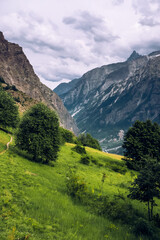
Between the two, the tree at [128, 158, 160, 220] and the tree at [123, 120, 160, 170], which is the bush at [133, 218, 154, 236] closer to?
the tree at [128, 158, 160, 220]

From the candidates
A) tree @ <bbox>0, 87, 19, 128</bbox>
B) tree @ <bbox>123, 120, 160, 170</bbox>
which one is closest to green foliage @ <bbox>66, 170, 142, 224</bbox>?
tree @ <bbox>123, 120, 160, 170</bbox>

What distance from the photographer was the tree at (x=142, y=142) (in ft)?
152

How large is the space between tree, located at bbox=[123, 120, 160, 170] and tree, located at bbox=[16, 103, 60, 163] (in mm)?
23667

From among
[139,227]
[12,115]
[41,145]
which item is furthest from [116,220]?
[12,115]

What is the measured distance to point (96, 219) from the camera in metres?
15.0

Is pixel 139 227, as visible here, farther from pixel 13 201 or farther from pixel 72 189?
pixel 13 201

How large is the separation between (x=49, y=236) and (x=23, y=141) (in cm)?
2276

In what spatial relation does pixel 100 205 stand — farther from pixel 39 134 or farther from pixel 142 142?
pixel 142 142

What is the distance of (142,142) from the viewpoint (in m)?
48.1

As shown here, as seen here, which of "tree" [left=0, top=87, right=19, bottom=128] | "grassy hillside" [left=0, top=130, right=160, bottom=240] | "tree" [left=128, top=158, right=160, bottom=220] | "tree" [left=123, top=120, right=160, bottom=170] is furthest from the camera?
"tree" [left=0, top=87, right=19, bottom=128]

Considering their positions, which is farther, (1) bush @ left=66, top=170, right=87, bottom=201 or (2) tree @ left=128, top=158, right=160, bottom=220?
(1) bush @ left=66, top=170, right=87, bottom=201

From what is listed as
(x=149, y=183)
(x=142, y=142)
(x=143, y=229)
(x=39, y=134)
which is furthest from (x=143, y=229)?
(x=142, y=142)

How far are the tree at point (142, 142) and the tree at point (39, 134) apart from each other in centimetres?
2367

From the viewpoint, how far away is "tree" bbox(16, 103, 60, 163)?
102 feet
